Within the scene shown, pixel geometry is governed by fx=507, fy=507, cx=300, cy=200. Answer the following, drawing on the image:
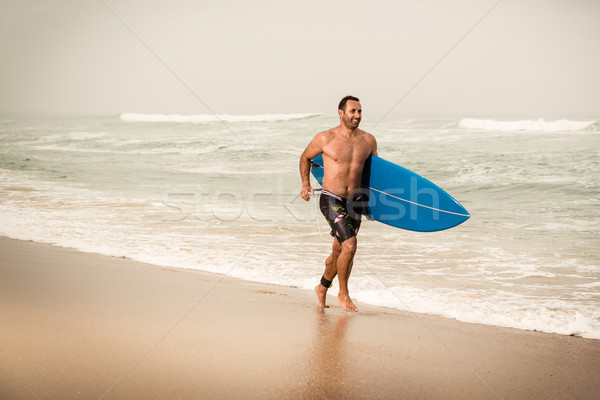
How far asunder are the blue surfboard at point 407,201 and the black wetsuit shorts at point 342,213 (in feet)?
2.14

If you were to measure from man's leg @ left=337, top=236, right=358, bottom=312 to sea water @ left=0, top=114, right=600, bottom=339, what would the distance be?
49 cm

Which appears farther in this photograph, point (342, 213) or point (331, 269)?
point (331, 269)

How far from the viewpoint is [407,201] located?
467cm

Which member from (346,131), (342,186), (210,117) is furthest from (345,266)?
(210,117)

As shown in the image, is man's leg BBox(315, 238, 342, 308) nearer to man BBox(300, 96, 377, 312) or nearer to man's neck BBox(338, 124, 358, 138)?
man BBox(300, 96, 377, 312)

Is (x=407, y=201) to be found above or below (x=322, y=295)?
above

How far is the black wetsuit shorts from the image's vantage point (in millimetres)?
3760

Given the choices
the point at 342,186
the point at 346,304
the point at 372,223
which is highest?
the point at 342,186

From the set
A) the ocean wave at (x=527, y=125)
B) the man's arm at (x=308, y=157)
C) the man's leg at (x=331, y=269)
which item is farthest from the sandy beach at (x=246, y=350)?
the ocean wave at (x=527, y=125)

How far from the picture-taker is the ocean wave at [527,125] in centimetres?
2295

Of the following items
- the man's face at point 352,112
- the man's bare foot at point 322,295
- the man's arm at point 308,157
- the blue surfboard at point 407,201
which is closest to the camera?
the man's face at point 352,112

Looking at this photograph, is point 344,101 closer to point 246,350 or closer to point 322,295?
point 322,295

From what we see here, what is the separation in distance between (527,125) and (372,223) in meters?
19.2

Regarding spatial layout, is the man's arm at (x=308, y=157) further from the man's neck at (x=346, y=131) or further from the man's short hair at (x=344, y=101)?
the man's short hair at (x=344, y=101)
